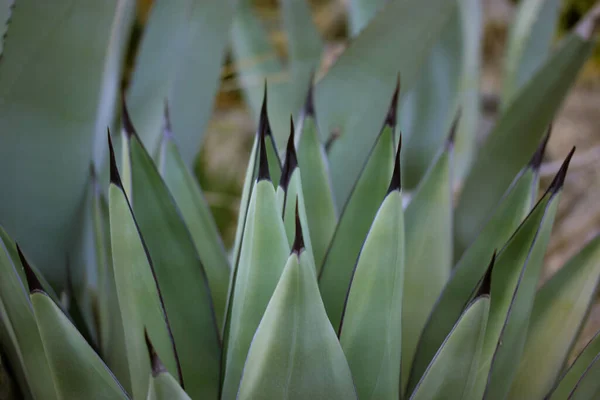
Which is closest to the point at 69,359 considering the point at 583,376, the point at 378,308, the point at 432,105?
the point at 378,308

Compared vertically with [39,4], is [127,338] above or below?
below

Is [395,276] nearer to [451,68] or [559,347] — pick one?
[559,347]

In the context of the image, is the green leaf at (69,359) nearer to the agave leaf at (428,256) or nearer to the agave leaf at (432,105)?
the agave leaf at (428,256)

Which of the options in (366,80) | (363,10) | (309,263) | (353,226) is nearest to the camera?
(309,263)

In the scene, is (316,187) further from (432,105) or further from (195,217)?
(432,105)

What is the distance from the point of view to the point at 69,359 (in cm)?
27

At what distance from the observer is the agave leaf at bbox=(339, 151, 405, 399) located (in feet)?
0.92

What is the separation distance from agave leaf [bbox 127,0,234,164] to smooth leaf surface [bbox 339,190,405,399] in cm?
25

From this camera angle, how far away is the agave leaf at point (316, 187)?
0.37m

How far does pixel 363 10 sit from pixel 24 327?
0.46 m

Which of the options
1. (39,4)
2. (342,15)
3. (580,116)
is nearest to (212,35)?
(39,4)

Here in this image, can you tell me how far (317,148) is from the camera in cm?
38

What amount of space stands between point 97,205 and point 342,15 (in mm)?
1452

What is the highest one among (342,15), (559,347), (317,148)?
(342,15)
